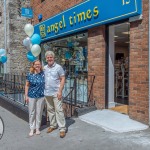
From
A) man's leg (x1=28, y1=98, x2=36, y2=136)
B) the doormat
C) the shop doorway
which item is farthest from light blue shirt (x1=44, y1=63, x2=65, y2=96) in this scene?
the shop doorway

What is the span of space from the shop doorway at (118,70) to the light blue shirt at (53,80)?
2277 mm

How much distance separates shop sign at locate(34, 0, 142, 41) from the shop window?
375mm

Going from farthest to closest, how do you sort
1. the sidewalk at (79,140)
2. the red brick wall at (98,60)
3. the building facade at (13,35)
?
the building facade at (13,35) < the red brick wall at (98,60) < the sidewalk at (79,140)

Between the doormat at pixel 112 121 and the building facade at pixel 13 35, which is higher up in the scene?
the building facade at pixel 13 35

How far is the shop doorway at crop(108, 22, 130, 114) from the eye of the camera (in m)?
7.14

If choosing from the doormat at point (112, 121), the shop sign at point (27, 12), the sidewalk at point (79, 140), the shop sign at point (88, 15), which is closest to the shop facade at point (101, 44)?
the shop sign at point (88, 15)

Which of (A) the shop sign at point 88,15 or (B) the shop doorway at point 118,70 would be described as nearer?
(A) the shop sign at point 88,15

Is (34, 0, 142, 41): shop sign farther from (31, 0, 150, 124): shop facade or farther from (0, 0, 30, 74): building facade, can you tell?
(0, 0, 30, 74): building facade

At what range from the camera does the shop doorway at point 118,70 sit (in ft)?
23.4

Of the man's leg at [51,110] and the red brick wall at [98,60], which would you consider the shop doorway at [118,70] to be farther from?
the man's leg at [51,110]

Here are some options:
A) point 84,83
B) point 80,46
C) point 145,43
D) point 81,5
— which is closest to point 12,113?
point 84,83

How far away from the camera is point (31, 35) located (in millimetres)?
8539

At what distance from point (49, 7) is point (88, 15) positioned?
9.86 feet

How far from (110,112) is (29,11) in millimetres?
6492
